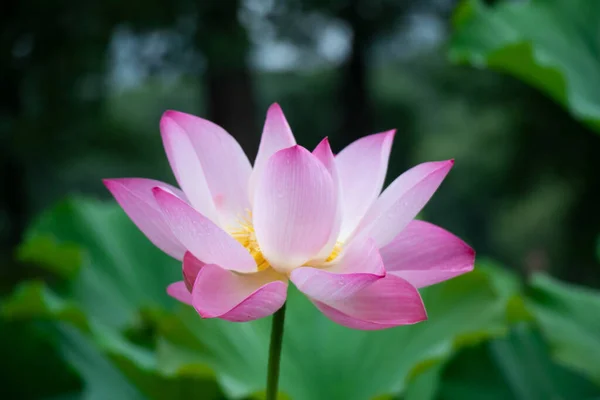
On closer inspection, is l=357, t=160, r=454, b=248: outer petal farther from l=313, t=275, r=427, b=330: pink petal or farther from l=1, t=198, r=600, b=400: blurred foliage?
l=1, t=198, r=600, b=400: blurred foliage

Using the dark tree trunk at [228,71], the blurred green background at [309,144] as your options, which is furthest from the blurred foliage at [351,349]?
the dark tree trunk at [228,71]

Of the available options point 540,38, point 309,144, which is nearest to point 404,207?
point 540,38

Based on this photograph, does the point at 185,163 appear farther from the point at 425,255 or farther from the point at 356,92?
the point at 356,92

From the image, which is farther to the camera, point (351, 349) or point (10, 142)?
point (10, 142)

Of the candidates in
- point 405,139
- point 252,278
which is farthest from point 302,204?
point 405,139

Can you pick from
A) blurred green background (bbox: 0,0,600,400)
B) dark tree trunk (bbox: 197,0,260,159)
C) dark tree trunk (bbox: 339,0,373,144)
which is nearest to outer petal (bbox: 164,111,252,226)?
blurred green background (bbox: 0,0,600,400)

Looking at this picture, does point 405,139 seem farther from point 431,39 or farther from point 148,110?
point 148,110

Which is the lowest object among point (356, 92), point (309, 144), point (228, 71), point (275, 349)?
point (309, 144)
